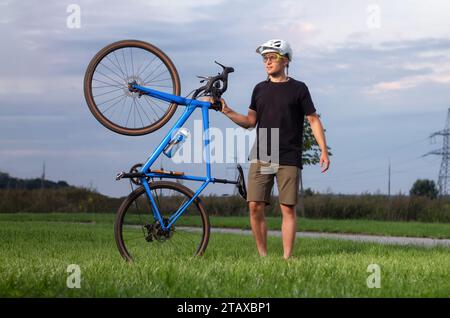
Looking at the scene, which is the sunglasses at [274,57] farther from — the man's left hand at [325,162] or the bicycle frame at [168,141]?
the man's left hand at [325,162]

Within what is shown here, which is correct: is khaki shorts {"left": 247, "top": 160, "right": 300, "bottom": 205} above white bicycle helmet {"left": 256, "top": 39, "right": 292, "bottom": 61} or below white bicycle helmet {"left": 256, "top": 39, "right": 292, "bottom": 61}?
below

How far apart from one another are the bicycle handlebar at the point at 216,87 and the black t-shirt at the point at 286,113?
0.49 metres

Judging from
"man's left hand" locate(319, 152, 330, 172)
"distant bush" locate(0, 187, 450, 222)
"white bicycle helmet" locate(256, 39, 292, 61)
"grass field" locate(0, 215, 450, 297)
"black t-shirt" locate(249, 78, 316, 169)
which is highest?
"white bicycle helmet" locate(256, 39, 292, 61)

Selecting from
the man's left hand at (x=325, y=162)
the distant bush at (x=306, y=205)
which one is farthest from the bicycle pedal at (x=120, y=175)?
the distant bush at (x=306, y=205)

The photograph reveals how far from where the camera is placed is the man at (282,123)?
8.38 m

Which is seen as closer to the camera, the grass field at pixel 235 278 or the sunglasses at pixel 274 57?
the grass field at pixel 235 278

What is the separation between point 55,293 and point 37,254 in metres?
4.67

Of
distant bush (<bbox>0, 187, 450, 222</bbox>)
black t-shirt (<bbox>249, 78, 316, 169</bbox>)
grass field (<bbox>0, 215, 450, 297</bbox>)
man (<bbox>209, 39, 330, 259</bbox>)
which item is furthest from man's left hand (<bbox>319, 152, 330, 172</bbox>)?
distant bush (<bbox>0, 187, 450, 222</bbox>)

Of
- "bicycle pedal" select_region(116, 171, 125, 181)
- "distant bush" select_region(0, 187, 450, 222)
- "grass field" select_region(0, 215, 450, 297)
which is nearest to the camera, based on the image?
"grass field" select_region(0, 215, 450, 297)

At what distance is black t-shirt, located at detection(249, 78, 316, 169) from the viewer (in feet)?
27.5

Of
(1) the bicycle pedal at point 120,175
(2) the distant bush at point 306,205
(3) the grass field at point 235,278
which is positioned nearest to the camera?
(3) the grass field at point 235,278

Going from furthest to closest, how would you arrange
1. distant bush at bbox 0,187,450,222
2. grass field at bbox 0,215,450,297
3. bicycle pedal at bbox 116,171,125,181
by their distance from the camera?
distant bush at bbox 0,187,450,222 < bicycle pedal at bbox 116,171,125,181 < grass field at bbox 0,215,450,297

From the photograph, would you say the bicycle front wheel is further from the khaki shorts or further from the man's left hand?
the man's left hand
